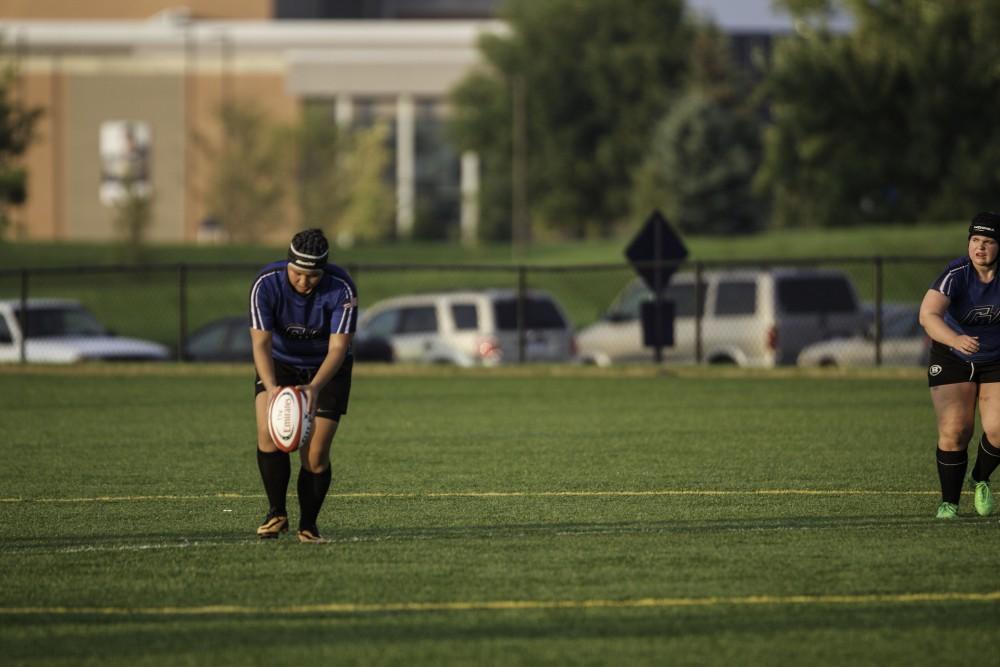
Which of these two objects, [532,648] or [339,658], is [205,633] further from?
[532,648]

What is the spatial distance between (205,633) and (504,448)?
830 cm

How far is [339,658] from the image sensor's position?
22.8 feet

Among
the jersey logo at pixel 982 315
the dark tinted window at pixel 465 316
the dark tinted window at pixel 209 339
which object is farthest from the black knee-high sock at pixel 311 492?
the dark tinted window at pixel 209 339

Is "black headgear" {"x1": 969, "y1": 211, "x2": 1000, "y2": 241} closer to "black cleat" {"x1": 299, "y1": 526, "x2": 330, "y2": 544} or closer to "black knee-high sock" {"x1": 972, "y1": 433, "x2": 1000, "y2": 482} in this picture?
"black knee-high sock" {"x1": 972, "y1": 433, "x2": 1000, "y2": 482}

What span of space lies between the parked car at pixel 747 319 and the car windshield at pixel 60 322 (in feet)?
27.0

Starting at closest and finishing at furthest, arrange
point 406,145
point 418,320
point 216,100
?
1. point 418,320
2. point 216,100
3. point 406,145

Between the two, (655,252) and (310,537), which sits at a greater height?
(655,252)

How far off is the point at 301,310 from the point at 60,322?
66.4 ft

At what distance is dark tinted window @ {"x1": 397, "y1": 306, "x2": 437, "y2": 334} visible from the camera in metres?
27.9

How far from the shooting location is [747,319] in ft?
87.9

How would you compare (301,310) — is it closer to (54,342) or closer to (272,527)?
(272,527)

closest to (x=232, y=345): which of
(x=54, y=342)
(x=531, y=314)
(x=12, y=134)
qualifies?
(x=54, y=342)

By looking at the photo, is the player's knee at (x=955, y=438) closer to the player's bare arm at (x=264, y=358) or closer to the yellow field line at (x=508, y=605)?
the yellow field line at (x=508, y=605)

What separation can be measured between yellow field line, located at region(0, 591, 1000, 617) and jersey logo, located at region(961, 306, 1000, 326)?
2784 millimetres
